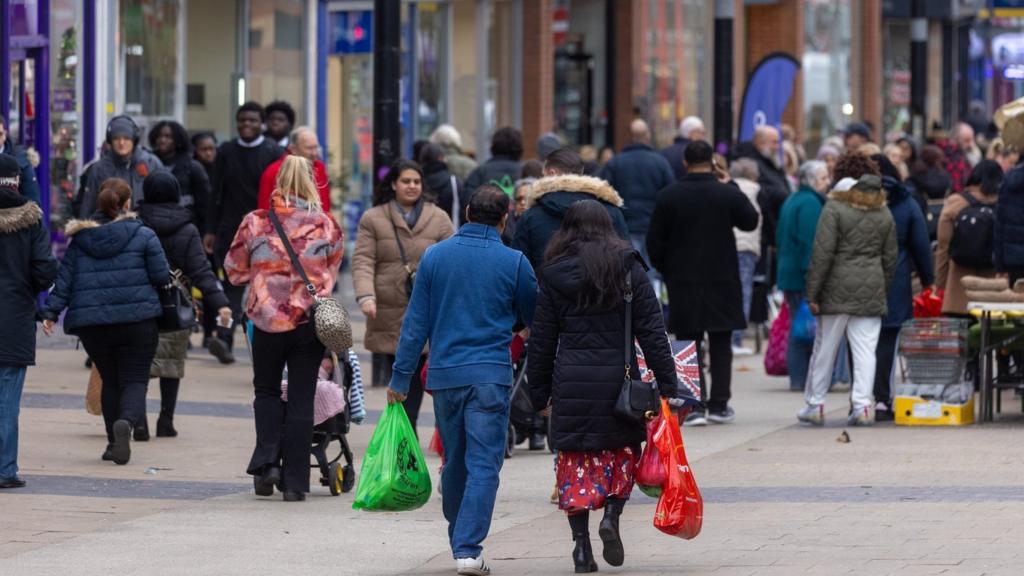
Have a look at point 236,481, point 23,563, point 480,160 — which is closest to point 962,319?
point 236,481

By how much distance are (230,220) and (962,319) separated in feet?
18.8

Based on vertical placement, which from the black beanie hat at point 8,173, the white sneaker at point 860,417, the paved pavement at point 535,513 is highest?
the black beanie hat at point 8,173

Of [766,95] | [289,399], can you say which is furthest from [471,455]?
[766,95]

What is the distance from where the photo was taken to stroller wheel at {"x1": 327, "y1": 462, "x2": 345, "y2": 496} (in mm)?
11211

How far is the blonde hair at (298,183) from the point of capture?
434 inches

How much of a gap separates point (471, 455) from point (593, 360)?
64 centimetres

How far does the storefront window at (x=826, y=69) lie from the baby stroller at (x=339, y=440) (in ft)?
94.0

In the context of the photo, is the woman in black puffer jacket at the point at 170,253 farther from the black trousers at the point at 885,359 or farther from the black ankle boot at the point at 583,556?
the black ankle boot at the point at 583,556

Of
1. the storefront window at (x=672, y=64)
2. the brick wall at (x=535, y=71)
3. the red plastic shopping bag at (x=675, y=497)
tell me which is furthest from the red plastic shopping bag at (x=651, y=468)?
the storefront window at (x=672, y=64)

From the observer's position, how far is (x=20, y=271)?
1102 centimetres

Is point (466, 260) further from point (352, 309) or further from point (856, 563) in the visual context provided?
point (352, 309)

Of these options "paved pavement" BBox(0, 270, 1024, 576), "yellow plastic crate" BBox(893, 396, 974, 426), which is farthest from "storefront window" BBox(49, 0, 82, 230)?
"yellow plastic crate" BBox(893, 396, 974, 426)

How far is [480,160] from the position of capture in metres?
28.5

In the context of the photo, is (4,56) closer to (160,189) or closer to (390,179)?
(160,189)
